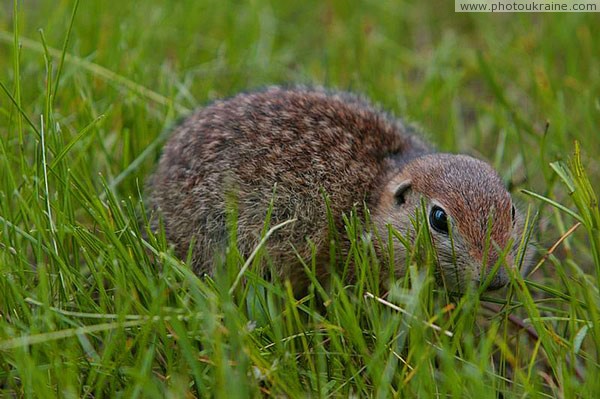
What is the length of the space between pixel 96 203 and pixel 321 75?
12.6 ft

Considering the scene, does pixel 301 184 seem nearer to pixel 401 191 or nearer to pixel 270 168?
pixel 270 168

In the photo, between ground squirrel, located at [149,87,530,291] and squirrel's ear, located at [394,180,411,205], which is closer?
ground squirrel, located at [149,87,530,291]

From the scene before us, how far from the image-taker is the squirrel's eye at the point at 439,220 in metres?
4.30

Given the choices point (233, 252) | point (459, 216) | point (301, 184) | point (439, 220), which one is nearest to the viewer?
point (233, 252)

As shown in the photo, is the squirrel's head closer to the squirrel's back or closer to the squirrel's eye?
the squirrel's eye

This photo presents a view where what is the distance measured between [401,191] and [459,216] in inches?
19.4

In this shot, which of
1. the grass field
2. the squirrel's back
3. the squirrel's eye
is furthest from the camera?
the squirrel's back

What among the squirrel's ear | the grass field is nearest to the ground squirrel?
the squirrel's ear

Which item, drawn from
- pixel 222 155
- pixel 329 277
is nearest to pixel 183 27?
pixel 222 155

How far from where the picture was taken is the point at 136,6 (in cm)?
737

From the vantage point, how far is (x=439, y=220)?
Answer: 4332 mm

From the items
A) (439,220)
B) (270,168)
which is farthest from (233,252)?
(439,220)

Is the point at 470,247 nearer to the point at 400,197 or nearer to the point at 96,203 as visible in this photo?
the point at 400,197

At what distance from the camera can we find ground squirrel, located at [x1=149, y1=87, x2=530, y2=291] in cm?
433
